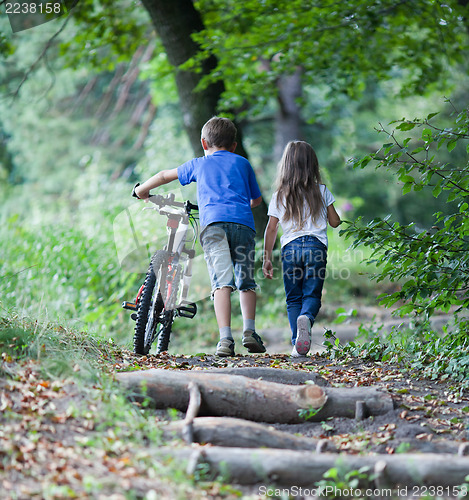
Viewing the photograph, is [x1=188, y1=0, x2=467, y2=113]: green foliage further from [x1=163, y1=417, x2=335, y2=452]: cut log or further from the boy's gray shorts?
[x1=163, y1=417, x2=335, y2=452]: cut log

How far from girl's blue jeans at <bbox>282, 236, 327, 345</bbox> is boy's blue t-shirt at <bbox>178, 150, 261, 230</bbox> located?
1.57 ft

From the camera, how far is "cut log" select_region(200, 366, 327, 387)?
3906 millimetres

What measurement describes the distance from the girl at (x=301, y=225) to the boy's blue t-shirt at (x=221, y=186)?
0.39 m

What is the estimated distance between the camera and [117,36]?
980cm

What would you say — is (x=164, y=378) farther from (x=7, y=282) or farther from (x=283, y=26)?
(x=283, y=26)

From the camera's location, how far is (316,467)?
2633 mm

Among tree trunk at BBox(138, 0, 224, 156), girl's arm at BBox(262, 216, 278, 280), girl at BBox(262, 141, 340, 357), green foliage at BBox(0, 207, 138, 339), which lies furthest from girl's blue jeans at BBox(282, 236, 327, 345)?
tree trunk at BBox(138, 0, 224, 156)

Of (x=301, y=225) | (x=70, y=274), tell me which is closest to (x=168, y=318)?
(x=301, y=225)

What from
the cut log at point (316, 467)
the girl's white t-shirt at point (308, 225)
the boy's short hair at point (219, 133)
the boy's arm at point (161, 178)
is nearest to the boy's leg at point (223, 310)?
the girl's white t-shirt at point (308, 225)

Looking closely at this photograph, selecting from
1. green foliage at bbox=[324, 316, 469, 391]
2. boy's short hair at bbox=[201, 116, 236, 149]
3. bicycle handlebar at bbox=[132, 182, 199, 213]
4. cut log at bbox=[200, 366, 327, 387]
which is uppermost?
boy's short hair at bbox=[201, 116, 236, 149]

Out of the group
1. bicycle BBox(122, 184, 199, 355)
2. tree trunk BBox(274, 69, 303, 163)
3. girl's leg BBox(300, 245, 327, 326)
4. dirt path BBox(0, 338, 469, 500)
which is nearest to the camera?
dirt path BBox(0, 338, 469, 500)

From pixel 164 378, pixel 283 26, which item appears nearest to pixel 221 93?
pixel 283 26

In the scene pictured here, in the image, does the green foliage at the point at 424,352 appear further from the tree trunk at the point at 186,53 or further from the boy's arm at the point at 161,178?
the tree trunk at the point at 186,53

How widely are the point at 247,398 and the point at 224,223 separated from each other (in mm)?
1823
